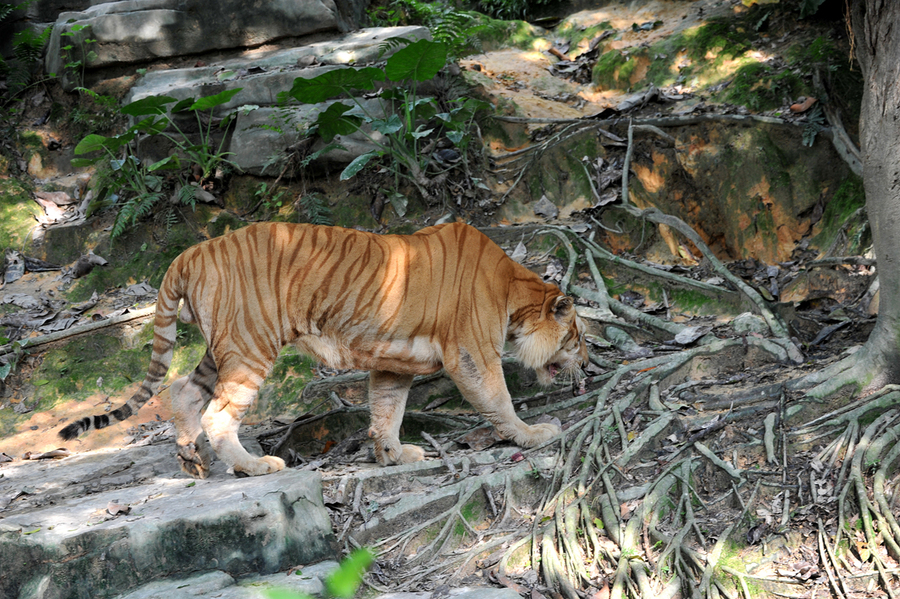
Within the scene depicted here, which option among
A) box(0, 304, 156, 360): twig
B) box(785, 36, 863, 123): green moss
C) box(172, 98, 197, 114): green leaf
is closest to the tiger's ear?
box(0, 304, 156, 360): twig

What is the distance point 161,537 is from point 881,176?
4061 mm

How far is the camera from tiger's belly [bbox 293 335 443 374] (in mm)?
4344

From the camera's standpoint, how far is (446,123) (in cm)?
702

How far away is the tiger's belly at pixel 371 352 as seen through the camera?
4.34m

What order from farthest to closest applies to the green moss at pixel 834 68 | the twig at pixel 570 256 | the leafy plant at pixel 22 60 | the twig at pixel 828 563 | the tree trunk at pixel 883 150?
1. the leafy plant at pixel 22 60
2. the green moss at pixel 834 68
3. the twig at pixel 570 256
4. the tree trunk at pixel 883 150
5. the twig at pixel 828 563

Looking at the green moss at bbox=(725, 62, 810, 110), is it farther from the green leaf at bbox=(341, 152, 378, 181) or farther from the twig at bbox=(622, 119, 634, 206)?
the green leaf at bbox=(341, 152, 378, 181)

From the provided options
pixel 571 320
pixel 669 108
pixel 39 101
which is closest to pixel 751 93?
pixel 669 108

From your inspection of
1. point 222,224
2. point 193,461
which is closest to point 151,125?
point 222,224

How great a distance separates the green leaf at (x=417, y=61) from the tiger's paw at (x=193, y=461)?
3.71 meters

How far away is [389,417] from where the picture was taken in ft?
14.8

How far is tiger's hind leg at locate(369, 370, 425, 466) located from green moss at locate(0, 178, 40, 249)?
5.31m

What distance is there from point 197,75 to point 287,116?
191cm

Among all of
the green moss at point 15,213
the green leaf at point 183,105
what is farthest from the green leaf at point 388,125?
the green moss at point 15,213

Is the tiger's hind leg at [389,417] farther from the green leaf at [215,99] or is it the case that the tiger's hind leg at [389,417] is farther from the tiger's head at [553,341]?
the green leaf at [215,99]
